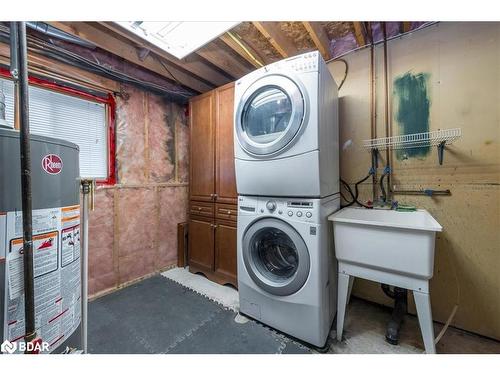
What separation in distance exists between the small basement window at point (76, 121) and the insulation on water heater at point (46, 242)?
0.99 m

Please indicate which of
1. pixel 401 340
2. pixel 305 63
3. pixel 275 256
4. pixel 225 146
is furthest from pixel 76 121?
pixel 401 340

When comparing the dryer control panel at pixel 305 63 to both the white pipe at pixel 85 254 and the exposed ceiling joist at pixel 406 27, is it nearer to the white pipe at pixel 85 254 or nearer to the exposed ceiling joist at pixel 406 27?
the exposed ceiling joist at pixel 406 27

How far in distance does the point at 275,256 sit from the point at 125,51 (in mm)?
2274

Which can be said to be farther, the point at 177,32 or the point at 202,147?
the point at 202,147

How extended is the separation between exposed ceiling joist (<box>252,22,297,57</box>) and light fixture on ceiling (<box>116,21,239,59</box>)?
34 centimetres

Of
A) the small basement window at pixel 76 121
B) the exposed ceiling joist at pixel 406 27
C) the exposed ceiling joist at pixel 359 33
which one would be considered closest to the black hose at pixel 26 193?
the small basement window at pixel 76 121

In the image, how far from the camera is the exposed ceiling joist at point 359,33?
1.77 m

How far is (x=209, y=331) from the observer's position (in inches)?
63.2

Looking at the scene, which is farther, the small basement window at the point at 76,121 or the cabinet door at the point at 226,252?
the cabinet door at the point at 226,252

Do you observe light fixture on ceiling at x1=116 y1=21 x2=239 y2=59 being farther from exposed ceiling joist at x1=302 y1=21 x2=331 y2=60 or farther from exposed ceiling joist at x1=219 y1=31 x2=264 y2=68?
exposed ceiling joist at x1=302 y1=21 x2=331 y2=60

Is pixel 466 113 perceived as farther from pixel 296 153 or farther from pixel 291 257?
pixel 291 257

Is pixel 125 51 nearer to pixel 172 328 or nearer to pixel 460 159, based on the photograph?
pixel 172 328

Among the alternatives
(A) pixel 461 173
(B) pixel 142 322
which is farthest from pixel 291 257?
(A) pixel 461 173

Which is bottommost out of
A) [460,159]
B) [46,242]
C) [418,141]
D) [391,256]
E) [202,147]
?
[391,256]
